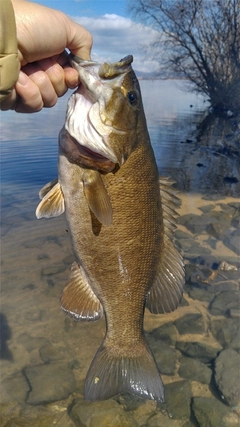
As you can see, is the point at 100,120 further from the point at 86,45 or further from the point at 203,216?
the point at 203,216

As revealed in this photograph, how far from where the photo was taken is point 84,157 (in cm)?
209

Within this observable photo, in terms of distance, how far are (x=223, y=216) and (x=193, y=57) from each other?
25.4m

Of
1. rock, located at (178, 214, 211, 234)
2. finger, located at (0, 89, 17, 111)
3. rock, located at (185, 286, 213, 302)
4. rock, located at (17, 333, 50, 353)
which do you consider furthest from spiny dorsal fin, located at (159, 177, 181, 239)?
rock, located at (178, 214, 211, 234)

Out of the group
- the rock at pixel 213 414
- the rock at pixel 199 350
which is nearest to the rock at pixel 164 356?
the rock at pixel 199 350

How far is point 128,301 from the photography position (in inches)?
94.8

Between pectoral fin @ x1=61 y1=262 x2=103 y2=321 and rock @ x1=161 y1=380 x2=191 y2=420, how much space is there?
76.7 inches

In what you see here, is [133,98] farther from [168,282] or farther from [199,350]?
[199,350]

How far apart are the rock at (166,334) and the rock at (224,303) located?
644 mm

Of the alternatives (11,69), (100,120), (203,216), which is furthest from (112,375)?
(203,216)

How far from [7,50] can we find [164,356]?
11.6 ft

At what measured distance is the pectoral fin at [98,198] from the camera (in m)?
2.00

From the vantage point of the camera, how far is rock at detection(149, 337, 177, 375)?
418 centimetres

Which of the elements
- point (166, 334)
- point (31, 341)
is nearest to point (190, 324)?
point (166, 334)

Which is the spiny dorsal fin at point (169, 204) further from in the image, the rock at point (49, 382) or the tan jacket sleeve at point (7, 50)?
the rock at point (49, 382)
